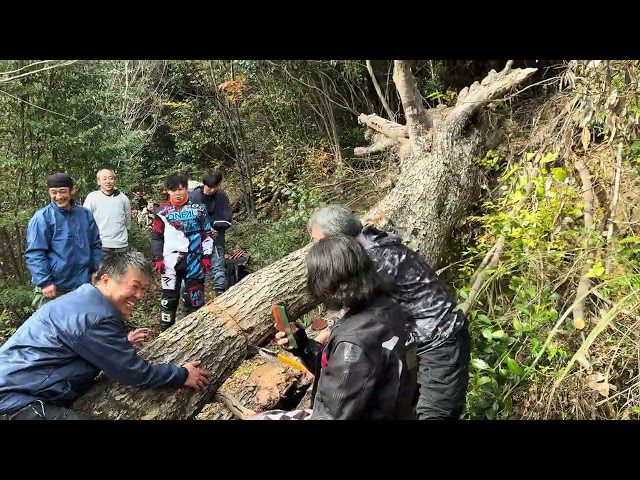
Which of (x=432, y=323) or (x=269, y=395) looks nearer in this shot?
(x=432, y=323)

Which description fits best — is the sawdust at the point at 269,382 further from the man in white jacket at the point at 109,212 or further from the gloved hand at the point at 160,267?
the man in white jacket at the point at 109,212

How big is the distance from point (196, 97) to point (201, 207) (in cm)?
725

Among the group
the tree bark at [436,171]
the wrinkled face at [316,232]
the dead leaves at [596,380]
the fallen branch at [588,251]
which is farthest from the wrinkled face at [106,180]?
the dead leaves at [596,380]

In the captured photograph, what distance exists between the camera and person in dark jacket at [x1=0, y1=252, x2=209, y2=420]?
6.85 feet

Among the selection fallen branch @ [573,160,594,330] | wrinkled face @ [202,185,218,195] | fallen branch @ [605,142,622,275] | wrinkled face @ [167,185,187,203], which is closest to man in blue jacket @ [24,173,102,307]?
wrinkled face @ [167,185,187,203]

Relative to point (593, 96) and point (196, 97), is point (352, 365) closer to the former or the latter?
point (593, 96)

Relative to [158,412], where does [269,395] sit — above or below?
below

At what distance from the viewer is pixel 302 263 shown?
3596 millimetres

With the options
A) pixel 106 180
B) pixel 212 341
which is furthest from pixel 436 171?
pixel 106 180

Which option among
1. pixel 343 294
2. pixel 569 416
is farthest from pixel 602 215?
pixel 343 294

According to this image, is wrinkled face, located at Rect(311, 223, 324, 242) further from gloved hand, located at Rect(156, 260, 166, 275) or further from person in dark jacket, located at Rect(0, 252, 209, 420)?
gloved hand, located at Rect(156, 260, 166, 275)

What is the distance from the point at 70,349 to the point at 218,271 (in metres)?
3.39

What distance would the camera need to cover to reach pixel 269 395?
4.01 metres

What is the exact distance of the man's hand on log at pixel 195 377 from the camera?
8.48 ft
